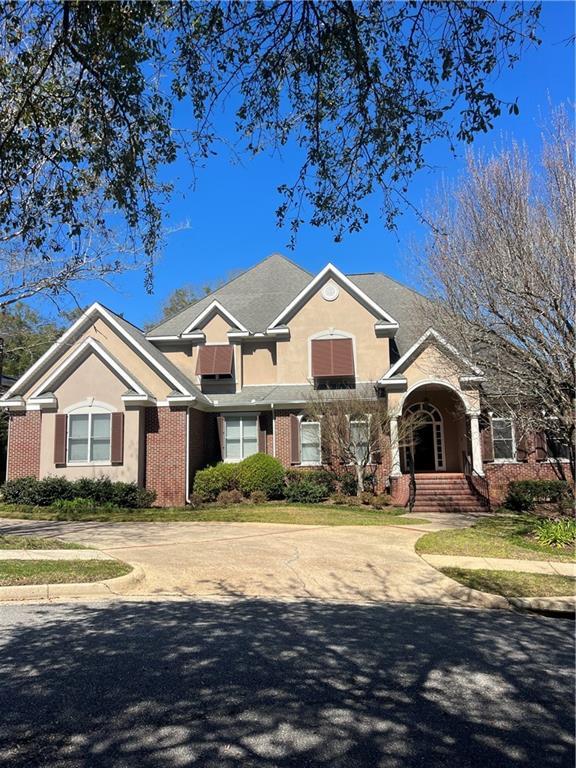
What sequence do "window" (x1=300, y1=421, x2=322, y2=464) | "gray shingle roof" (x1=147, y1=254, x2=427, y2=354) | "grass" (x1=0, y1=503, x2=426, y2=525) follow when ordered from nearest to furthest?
"grass" (x1=0, y1=503, x2=426, y2=525) < "window" (x1=300, y1=421, x2=322, y2=464) < "gray shingle roof" (x1=147, y1=254, x2=427, y2=354)

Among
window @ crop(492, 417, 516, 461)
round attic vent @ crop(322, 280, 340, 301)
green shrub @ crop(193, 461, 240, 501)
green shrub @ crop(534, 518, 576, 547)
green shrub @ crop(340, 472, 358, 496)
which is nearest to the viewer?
green shrub @ crop(534, 518, 576, 547)

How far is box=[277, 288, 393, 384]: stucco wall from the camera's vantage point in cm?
2238

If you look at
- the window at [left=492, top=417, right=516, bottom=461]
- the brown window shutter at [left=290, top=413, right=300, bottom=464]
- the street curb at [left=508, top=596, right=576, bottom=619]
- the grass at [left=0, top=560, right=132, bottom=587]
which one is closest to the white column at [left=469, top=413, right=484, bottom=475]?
the window at [left=492, top=417, right=516, bottom=461]

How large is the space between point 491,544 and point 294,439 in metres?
10.2

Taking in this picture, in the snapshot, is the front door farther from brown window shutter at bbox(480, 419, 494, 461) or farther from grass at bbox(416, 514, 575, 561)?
grass at bbox(416, 514, 575, 561)

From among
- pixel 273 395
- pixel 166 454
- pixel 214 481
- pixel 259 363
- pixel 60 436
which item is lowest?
pixel 214 481

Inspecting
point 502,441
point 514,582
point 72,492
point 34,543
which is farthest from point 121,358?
point 514,582

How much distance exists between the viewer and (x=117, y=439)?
773 inches

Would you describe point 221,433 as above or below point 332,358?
below

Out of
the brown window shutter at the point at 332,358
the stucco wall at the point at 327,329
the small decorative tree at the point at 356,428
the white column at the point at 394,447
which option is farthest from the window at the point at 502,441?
the brown window shutter at the point at 332,358

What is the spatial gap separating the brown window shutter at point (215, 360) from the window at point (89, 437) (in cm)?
447

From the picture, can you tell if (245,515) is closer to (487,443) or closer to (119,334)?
(119,334)

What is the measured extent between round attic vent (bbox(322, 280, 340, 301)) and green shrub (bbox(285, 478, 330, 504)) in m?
7.47

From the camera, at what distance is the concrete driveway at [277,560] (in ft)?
28.1
